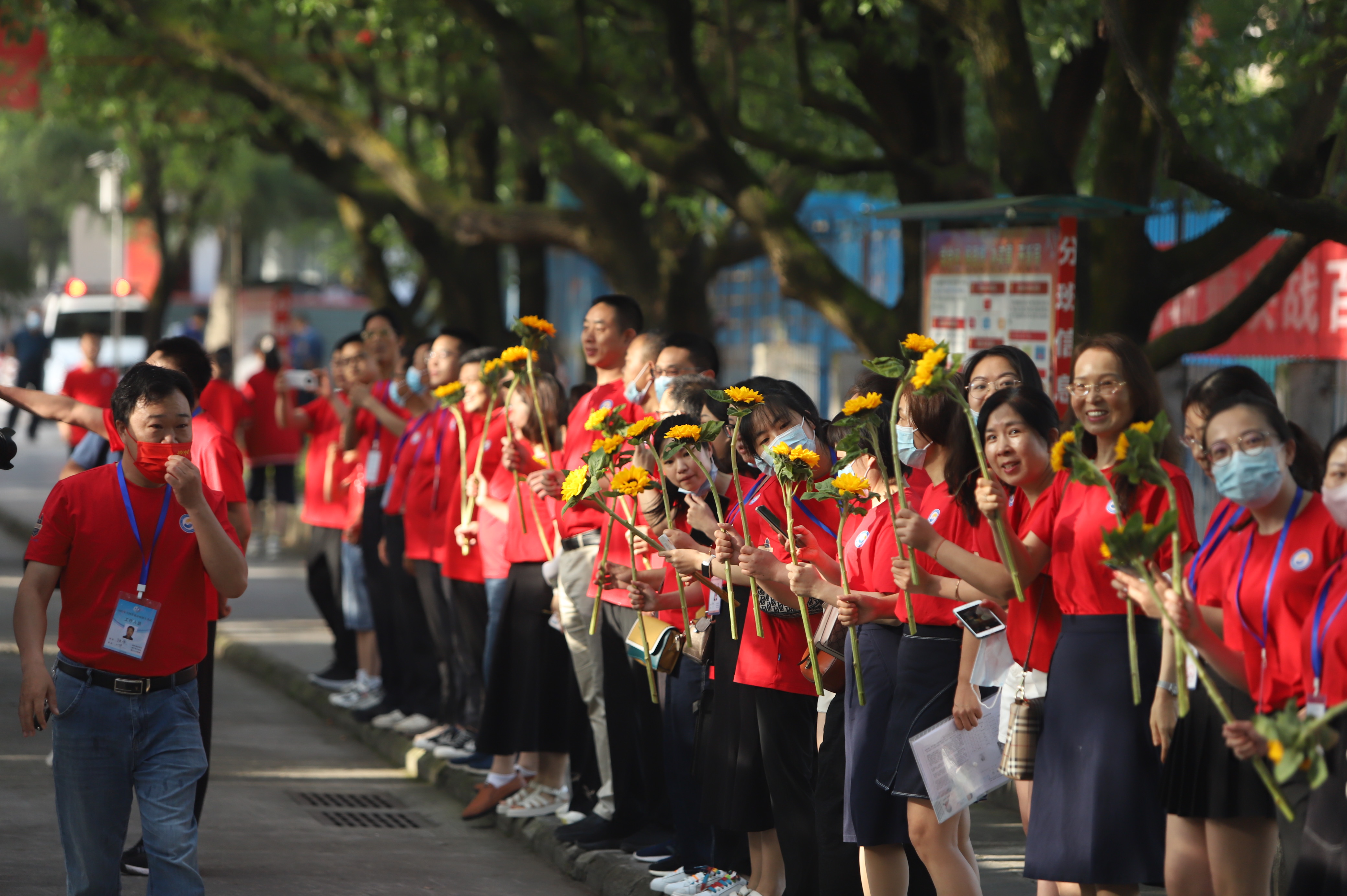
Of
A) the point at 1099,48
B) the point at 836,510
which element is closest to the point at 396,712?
the point at 836,510

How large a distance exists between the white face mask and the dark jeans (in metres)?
6.23

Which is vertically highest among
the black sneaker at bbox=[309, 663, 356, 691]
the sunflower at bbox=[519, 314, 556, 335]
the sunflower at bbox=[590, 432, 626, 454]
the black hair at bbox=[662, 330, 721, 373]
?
the sunflower at bbox=[519, 314, 556, 335]

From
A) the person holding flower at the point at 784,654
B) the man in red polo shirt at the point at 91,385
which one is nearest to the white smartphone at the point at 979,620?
the person holding flower at the point at 784,654

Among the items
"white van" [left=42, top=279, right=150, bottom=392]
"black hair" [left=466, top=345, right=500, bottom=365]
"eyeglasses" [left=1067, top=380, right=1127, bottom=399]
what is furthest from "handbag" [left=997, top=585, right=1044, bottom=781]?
"white van" [left=42, top=279, right=150, bottom=392]

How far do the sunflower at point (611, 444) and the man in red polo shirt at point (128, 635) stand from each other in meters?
1.20

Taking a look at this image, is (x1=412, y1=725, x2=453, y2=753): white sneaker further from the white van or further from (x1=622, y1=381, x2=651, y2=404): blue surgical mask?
the white van

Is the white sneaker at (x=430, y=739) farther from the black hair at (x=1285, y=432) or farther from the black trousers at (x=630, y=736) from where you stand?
the black hair at (x=1285, y=432)

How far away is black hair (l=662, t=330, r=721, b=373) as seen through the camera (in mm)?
6547

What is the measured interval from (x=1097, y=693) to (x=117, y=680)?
2762mm

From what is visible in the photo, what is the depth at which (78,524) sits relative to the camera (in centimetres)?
463

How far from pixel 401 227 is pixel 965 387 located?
13295 mm

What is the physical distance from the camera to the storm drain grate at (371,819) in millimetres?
7512

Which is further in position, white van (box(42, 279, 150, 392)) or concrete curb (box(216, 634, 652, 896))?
white van (box(42, 279, 150, 392))

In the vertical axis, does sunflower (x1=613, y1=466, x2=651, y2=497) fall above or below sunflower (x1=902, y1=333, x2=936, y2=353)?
→ below
